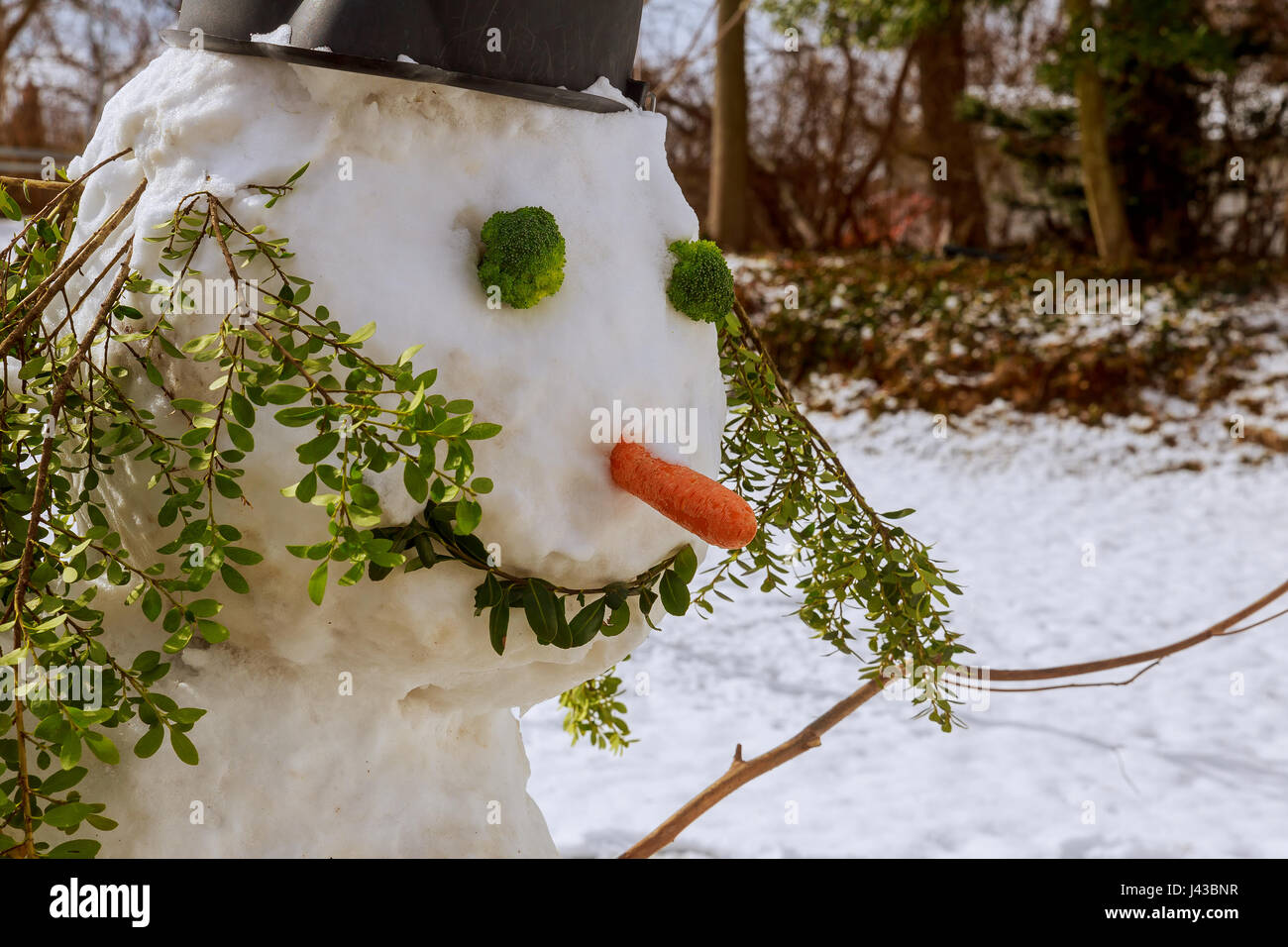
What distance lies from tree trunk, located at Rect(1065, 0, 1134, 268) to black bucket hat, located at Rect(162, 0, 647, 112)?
267 inches

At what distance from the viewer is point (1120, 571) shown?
16.2ft

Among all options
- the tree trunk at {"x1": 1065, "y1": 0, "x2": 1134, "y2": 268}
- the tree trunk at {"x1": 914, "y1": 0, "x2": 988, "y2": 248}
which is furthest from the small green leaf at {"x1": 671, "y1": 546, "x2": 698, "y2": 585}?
the tree trunk at {"x1": 914, "y1": 0, "x2": 988, "y2": 248}

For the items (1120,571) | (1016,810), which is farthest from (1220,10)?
(1016,810)

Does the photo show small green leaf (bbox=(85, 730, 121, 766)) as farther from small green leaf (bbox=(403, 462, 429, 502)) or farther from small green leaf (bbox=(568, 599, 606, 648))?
small green leaf (bbox=(568, 599, 606, 648))

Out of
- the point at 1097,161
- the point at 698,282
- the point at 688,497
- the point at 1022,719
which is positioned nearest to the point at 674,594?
the point at 688,497

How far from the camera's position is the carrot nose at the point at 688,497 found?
121 centimetres

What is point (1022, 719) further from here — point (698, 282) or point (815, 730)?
point (698, 282)

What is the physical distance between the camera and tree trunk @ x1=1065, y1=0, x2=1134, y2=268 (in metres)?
7.35

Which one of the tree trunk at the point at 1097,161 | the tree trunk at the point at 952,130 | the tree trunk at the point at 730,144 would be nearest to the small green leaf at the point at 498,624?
the tree trunk at the point at 1097,161

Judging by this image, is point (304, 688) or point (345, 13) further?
point (304, 688)

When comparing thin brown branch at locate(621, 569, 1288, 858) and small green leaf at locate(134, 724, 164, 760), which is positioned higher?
small green leaf at locate(134, 724, 164, 760)
